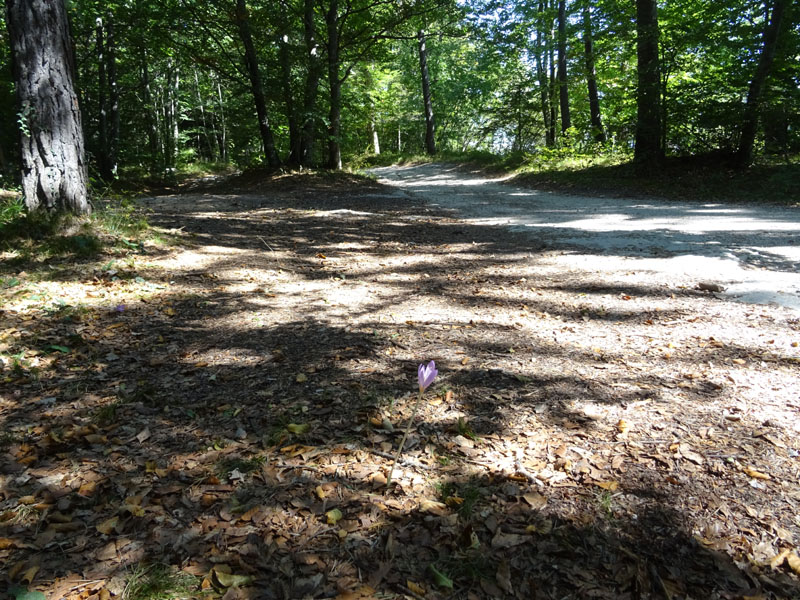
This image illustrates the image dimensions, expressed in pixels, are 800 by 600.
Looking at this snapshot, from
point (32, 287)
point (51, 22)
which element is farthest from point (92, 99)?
point (32, 287)

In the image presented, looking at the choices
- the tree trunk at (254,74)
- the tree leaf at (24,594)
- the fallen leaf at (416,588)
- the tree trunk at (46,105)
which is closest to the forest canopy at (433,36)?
the tree trunk at (254,74)

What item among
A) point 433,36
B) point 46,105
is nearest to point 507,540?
point 46,105

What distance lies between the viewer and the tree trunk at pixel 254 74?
12.5m

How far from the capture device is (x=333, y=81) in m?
14.5

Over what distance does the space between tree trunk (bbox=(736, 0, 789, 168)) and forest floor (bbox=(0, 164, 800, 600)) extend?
30.7 ft

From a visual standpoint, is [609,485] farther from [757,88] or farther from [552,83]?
[552,83]

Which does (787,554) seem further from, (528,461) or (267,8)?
(267,8)

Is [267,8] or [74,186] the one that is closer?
[74,186]

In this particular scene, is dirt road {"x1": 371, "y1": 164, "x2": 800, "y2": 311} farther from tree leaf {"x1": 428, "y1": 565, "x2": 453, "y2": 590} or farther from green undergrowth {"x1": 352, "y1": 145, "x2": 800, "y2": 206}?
tree leaf {"x1": 428, "y1": 565, "x2": 453, "y2": 590}

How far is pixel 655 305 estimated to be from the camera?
14.2 feet

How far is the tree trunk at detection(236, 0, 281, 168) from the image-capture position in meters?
Answer: 12.5

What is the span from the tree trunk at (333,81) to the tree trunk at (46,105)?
9821 mm

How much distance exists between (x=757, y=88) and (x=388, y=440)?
1356 cm

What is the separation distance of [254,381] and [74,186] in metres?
3.71
